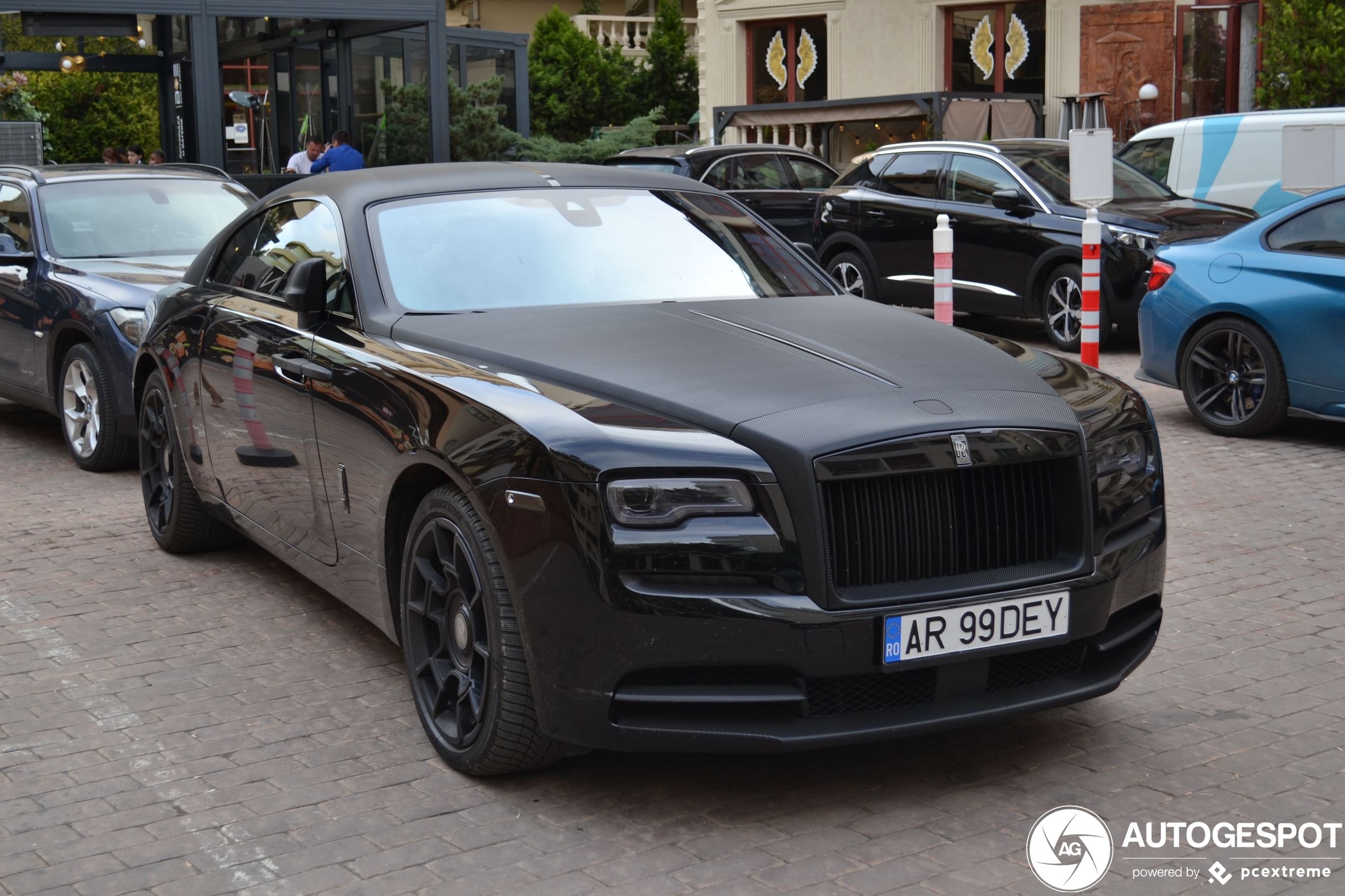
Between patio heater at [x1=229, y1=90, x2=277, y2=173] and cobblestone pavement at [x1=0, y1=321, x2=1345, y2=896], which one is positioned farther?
patio heater at [x1=229, y1=90, x2=277, y2=173]

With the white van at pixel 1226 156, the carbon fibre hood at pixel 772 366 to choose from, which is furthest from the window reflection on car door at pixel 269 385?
the white van at pixel 1226 156

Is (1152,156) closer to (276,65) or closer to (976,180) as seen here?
(976,180)

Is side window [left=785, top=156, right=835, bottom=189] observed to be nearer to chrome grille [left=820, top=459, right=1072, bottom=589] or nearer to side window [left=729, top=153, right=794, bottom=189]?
side window [left=729, top=153, right=794, bottom=189]

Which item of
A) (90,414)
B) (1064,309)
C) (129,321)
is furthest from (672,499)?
(1064,309)

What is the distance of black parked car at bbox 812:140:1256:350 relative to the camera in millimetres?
12406

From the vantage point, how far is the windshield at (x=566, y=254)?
196 inches

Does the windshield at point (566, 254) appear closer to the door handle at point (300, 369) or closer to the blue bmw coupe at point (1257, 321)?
the door handle at point (300, 369)

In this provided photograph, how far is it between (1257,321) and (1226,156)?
272 inches

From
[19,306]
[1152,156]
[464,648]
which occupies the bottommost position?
[464,648]

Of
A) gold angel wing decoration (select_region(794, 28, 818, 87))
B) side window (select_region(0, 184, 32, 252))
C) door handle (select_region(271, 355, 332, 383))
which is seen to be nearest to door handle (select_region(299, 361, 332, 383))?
door handle (select_region(271, 355, 332, 383))

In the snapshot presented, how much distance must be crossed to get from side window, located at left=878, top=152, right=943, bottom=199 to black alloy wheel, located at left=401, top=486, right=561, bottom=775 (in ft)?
35.2

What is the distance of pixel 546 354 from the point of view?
4.32 meters

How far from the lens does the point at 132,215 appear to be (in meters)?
9.68

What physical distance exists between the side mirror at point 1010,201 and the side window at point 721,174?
4833mm
